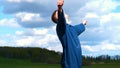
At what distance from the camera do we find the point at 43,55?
1802 inches

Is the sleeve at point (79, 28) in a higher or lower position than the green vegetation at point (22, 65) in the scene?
higher

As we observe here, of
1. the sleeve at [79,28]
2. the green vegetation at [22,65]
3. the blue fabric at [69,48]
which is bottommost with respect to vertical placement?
the green vegetation at [22,65]

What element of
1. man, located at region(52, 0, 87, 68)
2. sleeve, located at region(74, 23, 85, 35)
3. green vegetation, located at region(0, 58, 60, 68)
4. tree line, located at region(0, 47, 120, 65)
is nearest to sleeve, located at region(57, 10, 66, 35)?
man, located at region(52, 0, 87, 68)

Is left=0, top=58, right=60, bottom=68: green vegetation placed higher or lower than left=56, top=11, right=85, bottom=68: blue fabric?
lower

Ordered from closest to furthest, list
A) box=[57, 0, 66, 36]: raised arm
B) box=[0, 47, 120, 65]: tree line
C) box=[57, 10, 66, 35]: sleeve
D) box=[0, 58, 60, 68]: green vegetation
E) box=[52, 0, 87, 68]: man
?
box=[57, 0, 66, 36]: raised arm
box=[57, 10, 66, 35]: sleeve
box=[52, 0, 87, 68]: man
box=[0, 58, 60, 68]: green vegetation
box=[0, 47, 120, 65]: tree line

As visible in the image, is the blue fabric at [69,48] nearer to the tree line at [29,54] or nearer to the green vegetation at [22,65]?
the green vegetation at [22,65]

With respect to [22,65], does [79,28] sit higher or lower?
higher

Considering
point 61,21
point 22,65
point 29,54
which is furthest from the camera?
point 29,54

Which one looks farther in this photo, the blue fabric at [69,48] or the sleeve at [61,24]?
the blue fabric at [69,48]

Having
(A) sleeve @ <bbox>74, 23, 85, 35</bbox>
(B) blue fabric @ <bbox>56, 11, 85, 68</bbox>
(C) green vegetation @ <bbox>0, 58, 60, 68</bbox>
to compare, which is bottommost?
(C) green vegetation @ <bbox>0, 58, 60, 68</bbox>

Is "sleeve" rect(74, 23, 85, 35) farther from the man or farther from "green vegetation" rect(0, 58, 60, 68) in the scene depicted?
"green vegetation" rect(0, 58, 60, 68)

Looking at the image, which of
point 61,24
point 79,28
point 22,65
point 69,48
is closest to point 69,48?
point 69,48

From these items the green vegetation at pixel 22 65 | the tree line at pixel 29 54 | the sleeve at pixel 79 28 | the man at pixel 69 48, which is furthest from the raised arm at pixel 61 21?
the tree line at pixel 29 54

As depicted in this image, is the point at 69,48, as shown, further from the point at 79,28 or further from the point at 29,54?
the point at 29,54
